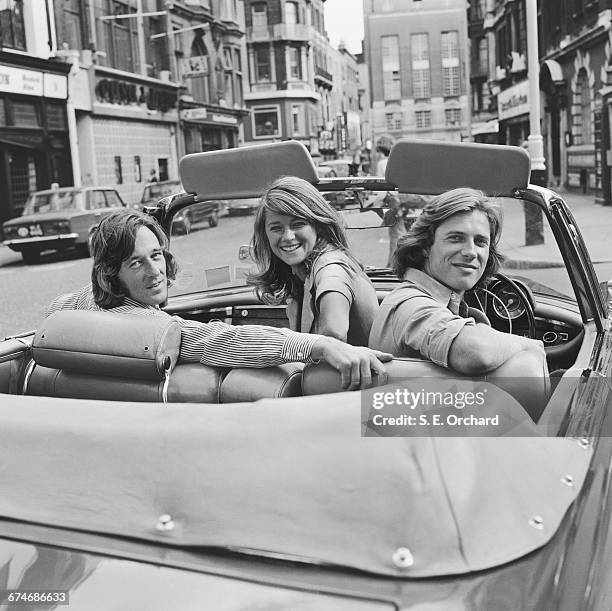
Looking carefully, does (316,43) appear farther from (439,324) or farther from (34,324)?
(439,324)

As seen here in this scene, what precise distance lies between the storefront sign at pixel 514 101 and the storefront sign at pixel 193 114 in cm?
1317

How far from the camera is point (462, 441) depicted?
1.39 meters

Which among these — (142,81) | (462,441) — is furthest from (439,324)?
(142,81)

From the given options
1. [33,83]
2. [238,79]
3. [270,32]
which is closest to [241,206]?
[33,83]

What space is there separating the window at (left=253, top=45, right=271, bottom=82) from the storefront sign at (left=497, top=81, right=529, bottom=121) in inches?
879

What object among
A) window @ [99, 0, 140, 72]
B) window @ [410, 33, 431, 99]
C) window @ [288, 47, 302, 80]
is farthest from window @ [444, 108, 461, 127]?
window @ [99, 0, 140, 72]

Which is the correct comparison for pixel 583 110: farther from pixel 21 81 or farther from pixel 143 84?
pixel 21 81

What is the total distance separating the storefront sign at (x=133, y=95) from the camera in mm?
27234

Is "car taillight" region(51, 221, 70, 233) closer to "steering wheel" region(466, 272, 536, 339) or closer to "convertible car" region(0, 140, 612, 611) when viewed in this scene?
"steering wheel" region(466, 272, 536, 339)

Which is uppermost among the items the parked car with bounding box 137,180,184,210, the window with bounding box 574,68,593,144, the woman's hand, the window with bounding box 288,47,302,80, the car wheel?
the window with bounding box 288,47,302,80

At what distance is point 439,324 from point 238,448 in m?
0.71

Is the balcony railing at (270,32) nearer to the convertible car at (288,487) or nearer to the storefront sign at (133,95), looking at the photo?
the storefront sign at (133,95)

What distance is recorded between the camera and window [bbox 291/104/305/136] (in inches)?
2250

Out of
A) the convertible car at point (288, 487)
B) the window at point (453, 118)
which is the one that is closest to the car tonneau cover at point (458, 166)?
the convertible car at point (288, 487)
